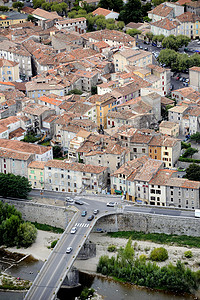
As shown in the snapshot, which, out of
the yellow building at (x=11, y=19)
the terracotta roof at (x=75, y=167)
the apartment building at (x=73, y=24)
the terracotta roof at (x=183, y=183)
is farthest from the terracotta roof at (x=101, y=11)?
the terracotta roof at (x=183, y=183)

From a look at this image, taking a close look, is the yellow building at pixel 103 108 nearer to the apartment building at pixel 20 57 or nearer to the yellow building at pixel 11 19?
the apartment building at pixel 20 57

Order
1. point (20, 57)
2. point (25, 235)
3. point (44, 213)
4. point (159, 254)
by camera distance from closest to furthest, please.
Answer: point (159, 254), point (25, 235), point (44, 213), point (20, 57)

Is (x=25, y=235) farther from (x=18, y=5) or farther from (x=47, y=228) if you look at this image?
(x=18, y=5)

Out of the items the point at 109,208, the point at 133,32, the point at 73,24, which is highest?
the point at 73,24

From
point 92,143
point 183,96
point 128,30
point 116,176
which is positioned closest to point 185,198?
point 116,176

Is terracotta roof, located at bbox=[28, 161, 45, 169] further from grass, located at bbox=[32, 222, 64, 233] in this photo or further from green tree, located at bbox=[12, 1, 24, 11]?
green tree, located at bbox=[12, 1, 24, 11]

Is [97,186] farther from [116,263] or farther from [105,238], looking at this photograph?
[116,263]

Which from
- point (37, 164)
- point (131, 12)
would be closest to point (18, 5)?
point (131, 12)
